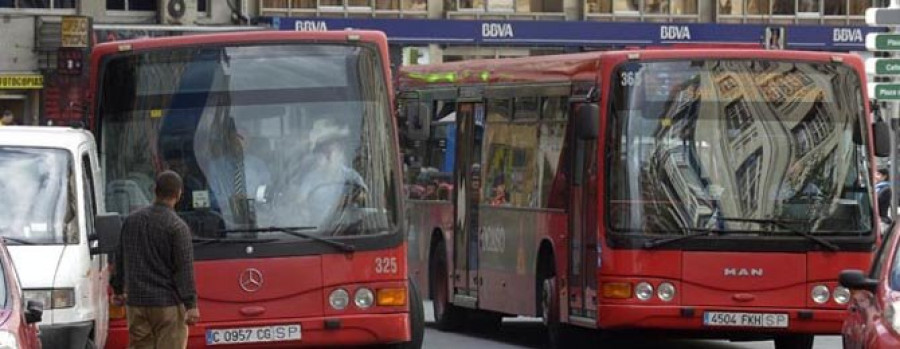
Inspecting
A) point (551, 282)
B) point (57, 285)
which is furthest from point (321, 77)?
point (551, 282)

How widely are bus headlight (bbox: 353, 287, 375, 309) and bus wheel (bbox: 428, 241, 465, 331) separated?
7.00m

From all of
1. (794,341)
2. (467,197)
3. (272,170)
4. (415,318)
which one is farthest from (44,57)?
(272,170)

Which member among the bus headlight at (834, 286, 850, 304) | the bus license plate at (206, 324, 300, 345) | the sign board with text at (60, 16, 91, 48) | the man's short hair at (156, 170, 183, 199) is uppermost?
the man's short hair at (156, 170, 183, 199)

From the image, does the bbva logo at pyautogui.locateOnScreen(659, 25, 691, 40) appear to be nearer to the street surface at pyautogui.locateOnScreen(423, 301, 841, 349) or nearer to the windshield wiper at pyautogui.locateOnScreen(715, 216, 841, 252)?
the street surface at pyautogui.locateOnScreen(423, 301, 841, 349)

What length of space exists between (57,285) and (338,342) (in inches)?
104

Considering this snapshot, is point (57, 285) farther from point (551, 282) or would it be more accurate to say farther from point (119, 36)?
point (119, 36)

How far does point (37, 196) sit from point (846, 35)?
1487 inches

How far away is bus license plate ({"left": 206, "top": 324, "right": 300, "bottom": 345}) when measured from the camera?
15.9 meters

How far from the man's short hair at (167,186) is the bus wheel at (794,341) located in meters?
7.31

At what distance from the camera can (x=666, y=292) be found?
18.0 meters

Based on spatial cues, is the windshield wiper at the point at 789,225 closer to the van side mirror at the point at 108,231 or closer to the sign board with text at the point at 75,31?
the van side mirror at the point at 108,231

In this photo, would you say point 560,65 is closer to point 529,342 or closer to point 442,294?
point 529,342

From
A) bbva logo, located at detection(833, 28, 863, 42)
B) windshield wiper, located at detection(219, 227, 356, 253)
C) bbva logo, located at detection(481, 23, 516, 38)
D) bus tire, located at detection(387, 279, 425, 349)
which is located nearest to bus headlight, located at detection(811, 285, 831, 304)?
bus tire, located at detection(387, 279, 425, 349)

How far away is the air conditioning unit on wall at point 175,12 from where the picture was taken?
43062 millimetres
